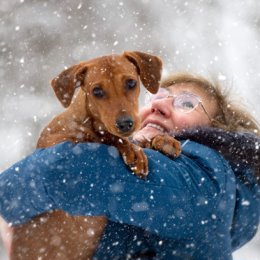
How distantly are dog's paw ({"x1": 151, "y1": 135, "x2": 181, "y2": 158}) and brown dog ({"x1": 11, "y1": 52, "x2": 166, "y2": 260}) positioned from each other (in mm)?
193

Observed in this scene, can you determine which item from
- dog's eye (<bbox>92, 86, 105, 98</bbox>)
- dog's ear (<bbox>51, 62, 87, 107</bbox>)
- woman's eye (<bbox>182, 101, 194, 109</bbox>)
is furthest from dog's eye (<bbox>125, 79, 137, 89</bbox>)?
woman's eye (<bbox>182, 101, 194, 109</bbox>)

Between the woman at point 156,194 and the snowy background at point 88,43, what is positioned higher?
the woman at point 156,194

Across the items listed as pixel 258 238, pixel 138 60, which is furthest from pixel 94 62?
pixel 258 238

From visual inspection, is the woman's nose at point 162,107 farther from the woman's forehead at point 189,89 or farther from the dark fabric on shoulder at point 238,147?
the dark fabric on shoulder at point 238,147

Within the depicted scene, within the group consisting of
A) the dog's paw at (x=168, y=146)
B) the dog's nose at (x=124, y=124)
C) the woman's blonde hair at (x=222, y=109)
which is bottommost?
the woman's blonde hair at (x=222, y=109)

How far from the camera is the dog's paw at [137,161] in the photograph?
220 cm

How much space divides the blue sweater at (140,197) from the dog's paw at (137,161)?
0.03 metres

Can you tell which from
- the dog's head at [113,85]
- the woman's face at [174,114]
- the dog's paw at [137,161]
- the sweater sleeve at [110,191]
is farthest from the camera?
the woman's face at [174,114]

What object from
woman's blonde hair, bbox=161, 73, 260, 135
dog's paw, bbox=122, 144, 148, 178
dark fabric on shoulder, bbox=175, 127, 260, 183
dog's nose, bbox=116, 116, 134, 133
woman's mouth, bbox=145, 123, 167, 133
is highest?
dog's nose, bbox=116, 116, 134, 133

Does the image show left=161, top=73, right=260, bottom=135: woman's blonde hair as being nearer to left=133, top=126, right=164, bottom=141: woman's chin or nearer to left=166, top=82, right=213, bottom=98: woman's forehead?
left=166, top=82, right=213, bottom=98: woman's forehead

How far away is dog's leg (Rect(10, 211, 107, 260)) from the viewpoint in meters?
2.16

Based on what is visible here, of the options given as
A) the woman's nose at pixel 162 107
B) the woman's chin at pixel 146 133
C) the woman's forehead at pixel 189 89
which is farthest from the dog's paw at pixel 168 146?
the woman's forehead at pixel 189 89

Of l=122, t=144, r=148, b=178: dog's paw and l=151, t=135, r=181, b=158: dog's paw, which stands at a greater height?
l=122, t=144, r=148, b=178: dog's paw

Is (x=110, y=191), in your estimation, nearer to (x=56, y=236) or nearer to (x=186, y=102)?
(x=56, y=236)
